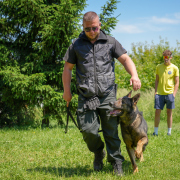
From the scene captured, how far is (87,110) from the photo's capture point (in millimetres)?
3738

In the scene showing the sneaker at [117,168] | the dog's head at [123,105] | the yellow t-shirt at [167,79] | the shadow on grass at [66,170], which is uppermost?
the yellow t-shirt at [167,79]

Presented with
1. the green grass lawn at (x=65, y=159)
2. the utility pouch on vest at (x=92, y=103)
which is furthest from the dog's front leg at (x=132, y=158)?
the utility pouch on vest at (x=92, y=103)

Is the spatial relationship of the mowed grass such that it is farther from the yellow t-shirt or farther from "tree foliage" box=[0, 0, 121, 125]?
"tree foliage" box=[0, 0, 121, 125]

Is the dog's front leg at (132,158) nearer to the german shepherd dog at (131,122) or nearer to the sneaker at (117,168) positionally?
the german shepherd dog at (131,122)

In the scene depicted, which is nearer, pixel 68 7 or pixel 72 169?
pixel 72 169

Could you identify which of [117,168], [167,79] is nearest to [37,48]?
[167,79]

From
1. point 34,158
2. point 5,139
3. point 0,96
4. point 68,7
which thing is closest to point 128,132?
point 34,158

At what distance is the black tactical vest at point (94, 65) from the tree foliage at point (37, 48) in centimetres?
471

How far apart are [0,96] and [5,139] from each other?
330 centimetres

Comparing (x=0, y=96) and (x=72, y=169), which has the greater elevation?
(x=0, y=96)

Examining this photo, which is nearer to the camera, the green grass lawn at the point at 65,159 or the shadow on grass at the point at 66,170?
the green grass lawn at the point at 65,159

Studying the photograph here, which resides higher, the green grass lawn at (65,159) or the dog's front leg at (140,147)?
the dog's front leg at (140,147)

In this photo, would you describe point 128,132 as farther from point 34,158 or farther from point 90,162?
point 34,158

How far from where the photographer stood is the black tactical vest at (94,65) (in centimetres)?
362
